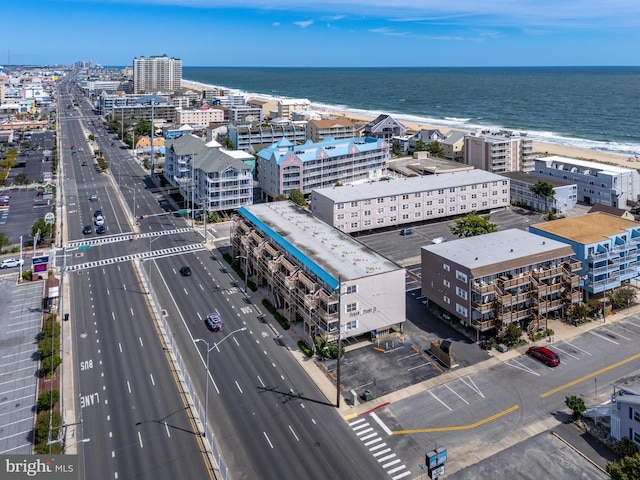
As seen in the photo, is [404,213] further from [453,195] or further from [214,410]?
[214,410]

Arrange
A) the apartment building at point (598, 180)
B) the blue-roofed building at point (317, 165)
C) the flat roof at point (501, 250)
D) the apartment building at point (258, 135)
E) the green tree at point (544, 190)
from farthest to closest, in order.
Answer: the apartment building at point (258, 135)
the blue-roofed building at point (317, 165)
the apartment building at point (598, 180)
the green tree at point (544, 190)
the flat roof at point (501, 250)

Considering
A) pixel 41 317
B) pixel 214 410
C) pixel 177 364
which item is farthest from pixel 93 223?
pixel 214 410

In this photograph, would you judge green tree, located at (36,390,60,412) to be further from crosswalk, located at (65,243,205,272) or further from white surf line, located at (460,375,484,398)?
white surf line, located at (460,375,484,398)

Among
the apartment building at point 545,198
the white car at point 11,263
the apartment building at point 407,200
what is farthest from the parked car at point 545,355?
the white car at point 11,263

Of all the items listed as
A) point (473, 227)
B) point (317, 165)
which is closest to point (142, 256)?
point (317, 165)

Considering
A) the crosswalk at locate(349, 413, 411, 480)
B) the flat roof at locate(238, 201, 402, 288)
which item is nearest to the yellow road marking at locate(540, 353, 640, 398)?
the crosswalk at locate(349, 413, 411, 480)

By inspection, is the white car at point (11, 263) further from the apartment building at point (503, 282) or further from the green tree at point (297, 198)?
the apartment building at point (503, 282)

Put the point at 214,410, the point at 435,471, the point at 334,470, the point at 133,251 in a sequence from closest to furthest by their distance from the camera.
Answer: the point at 435,471 < the point at 334,470 < the point at 214,410 < the point at 133,251
